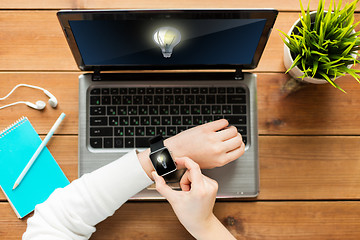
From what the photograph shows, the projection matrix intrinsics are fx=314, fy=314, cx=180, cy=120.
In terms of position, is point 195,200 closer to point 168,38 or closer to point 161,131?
point 161,131

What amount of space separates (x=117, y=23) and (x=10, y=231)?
62 cm

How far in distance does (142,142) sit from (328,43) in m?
0.51

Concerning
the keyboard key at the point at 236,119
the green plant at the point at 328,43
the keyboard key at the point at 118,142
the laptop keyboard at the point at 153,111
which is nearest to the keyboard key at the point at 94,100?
the laptop keyboard at the point at 153,111

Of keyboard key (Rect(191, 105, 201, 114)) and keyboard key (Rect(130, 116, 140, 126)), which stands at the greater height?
keyboard key (Rect(191, 105, 201, 114))

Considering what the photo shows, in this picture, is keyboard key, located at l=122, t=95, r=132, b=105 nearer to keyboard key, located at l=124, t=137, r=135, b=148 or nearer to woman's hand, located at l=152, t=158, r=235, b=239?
keyboard key, located at l=124, t=137, r=135, b=148

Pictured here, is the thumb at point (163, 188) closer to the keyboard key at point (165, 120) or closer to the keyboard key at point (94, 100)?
the keyboard key at point (165, 120)

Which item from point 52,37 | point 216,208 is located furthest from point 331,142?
point 52,37

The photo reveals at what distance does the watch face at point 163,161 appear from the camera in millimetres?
750

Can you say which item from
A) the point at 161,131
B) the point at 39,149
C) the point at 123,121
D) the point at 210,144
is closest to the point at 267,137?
the point at 210,144

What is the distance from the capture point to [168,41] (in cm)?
70

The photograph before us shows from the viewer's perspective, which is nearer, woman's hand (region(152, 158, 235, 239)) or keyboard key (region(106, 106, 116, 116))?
woman's hand (region(152, 158, 235, 239))

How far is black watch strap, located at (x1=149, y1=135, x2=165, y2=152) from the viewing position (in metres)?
0.76

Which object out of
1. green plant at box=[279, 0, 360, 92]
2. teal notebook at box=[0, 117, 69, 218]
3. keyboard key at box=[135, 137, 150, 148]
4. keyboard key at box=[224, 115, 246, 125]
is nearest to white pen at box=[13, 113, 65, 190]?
teal notebook at box=[0, 117, 69, 218]

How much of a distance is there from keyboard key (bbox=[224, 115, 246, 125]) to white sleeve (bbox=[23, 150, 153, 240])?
0.85ft
